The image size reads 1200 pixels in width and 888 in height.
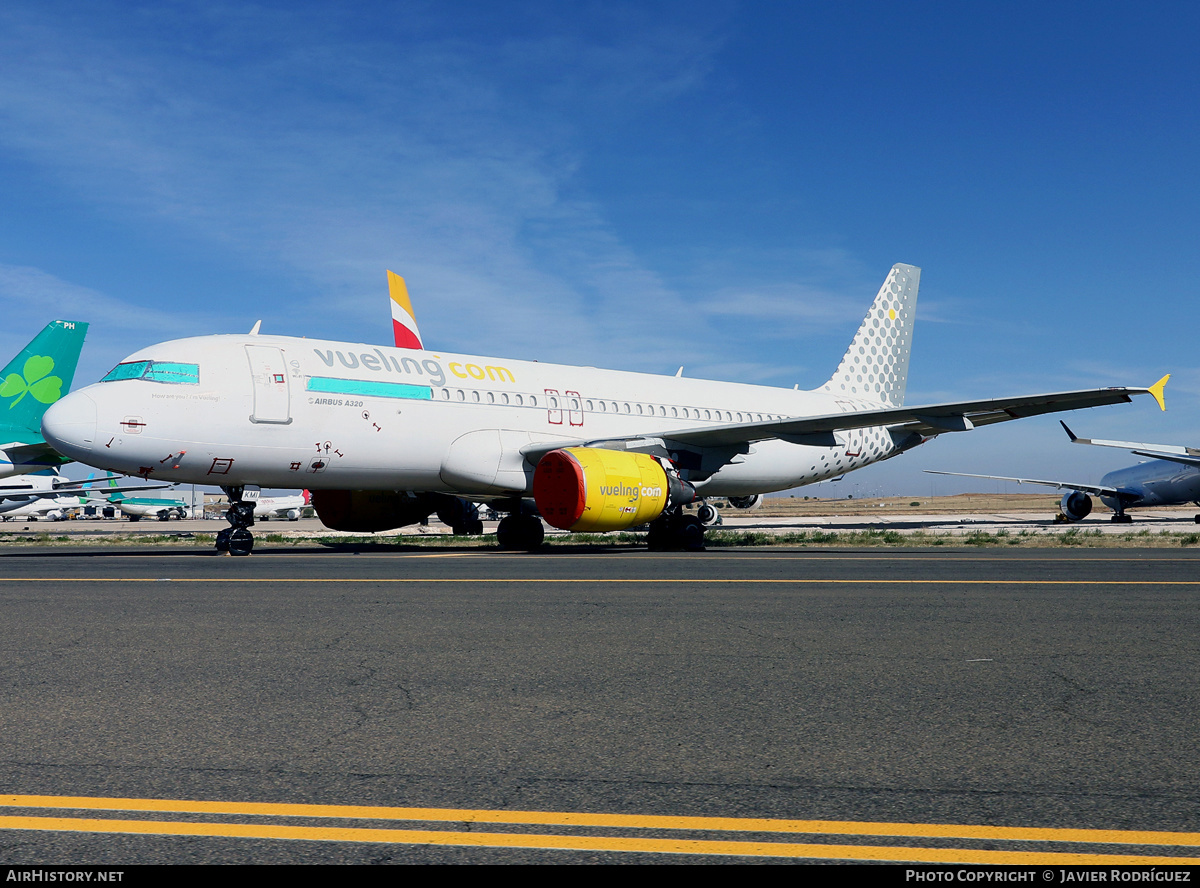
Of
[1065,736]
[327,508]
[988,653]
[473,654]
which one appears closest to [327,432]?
[327,508]

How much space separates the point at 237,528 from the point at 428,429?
350 centimetres

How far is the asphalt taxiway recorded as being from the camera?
8.38ft

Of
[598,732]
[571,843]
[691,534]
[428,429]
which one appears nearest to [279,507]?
[428,429]

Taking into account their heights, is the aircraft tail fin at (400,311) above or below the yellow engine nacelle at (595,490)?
above

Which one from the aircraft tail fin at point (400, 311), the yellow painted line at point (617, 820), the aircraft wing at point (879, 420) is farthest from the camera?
the aircraft tail fin at point (400, 311)

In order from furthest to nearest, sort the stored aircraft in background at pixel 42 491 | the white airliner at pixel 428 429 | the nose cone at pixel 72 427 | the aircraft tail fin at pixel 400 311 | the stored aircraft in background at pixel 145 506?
the stored aircraft in background at pixel 145 506 < the stored aircraft in background at pixel 42 491 < the aircraft tail fin at pixel 400 311 < the white airliner at pixel 428 429 < the nose cone at pixel 72 427

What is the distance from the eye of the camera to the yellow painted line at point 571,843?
241cm

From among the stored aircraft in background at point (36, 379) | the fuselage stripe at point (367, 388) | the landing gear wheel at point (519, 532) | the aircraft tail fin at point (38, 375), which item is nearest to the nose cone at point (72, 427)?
the fuselage stripe at point (367, 388)

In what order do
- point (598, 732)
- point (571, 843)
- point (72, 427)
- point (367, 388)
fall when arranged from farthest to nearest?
point (367, 388) → point (72, 427) → point (598, 732) → point (571, 843)

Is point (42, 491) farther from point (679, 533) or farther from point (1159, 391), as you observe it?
point (1159, 391)

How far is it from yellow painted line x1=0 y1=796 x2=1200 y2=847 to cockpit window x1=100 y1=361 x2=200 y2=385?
12186 millimetres

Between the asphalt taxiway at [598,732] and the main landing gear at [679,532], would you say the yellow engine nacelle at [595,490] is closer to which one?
the main landing gear at [679,532]

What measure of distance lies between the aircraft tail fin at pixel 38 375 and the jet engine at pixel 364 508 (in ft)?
42.1

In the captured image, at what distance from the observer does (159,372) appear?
13930 millimetres
